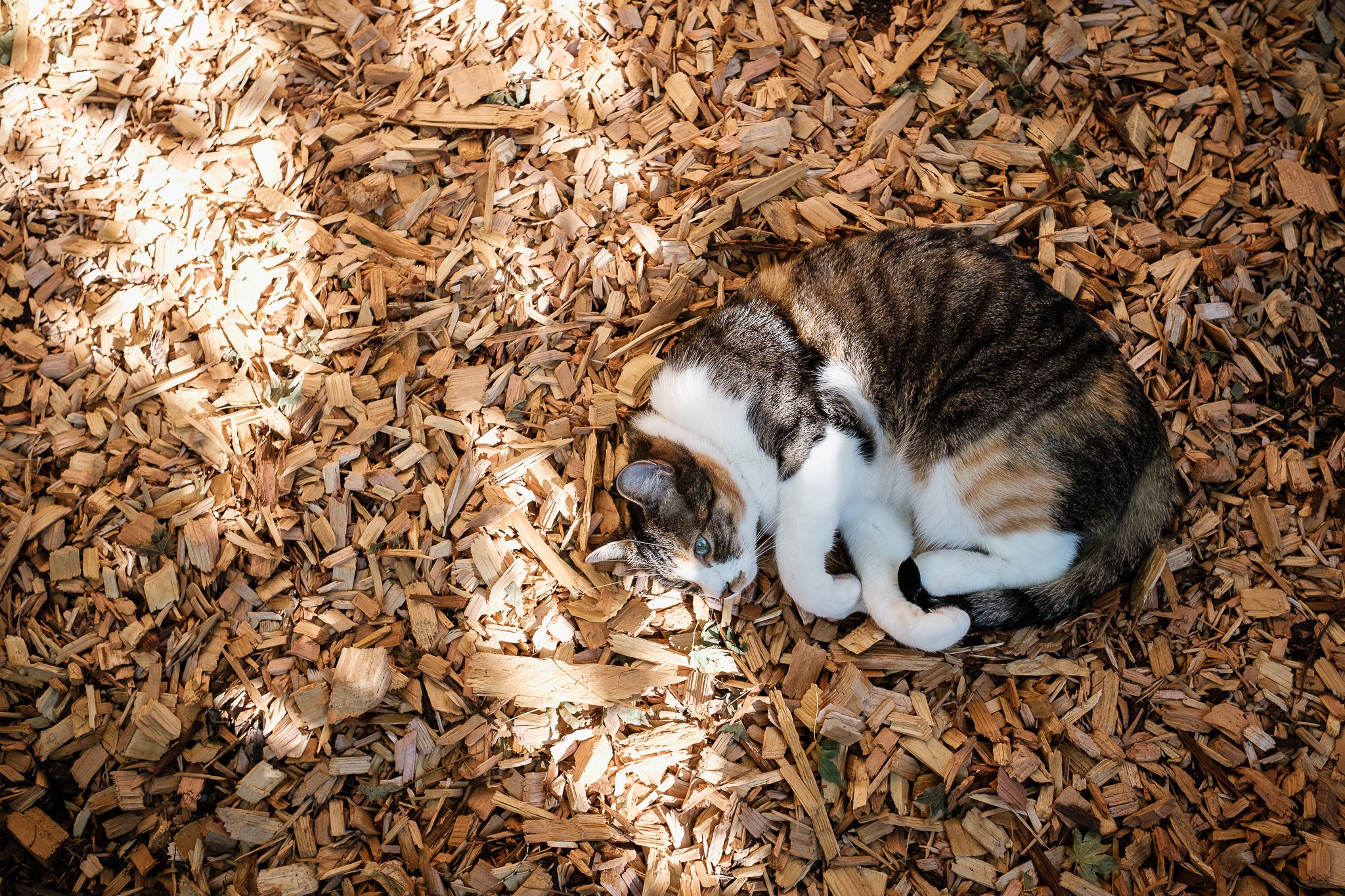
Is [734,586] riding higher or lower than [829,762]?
higher

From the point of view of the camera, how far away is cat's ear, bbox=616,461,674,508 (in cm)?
271

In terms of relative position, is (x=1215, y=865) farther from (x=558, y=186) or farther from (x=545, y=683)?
(x=558, y=186)

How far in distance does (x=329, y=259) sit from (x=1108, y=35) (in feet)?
11.2

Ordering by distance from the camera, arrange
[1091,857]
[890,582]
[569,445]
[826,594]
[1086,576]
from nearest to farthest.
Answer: [1091,857] < [1086,576] < [826,594] < [890,582] < [569,445]

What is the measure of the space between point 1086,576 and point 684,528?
4.41 feet

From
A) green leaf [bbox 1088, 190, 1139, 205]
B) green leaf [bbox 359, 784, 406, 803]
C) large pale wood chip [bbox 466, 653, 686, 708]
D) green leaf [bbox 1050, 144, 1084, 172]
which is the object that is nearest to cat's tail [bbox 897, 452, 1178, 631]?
large pale wood chip [bbox 466, 653, 686, 708]

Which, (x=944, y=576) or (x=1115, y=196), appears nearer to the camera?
(x=944, y=576)

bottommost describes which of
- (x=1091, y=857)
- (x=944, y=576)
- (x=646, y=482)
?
(x=1091, y=857)

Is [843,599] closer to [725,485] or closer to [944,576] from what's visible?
[944,576]

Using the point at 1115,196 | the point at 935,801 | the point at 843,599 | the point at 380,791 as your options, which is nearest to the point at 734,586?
the point at 843,599

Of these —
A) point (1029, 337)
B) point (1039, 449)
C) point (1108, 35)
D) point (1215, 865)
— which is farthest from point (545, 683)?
point (1108, 35)

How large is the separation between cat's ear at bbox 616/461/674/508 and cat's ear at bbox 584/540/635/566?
15 centimetres

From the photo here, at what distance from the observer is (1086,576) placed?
2.72 m

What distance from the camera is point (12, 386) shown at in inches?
126
